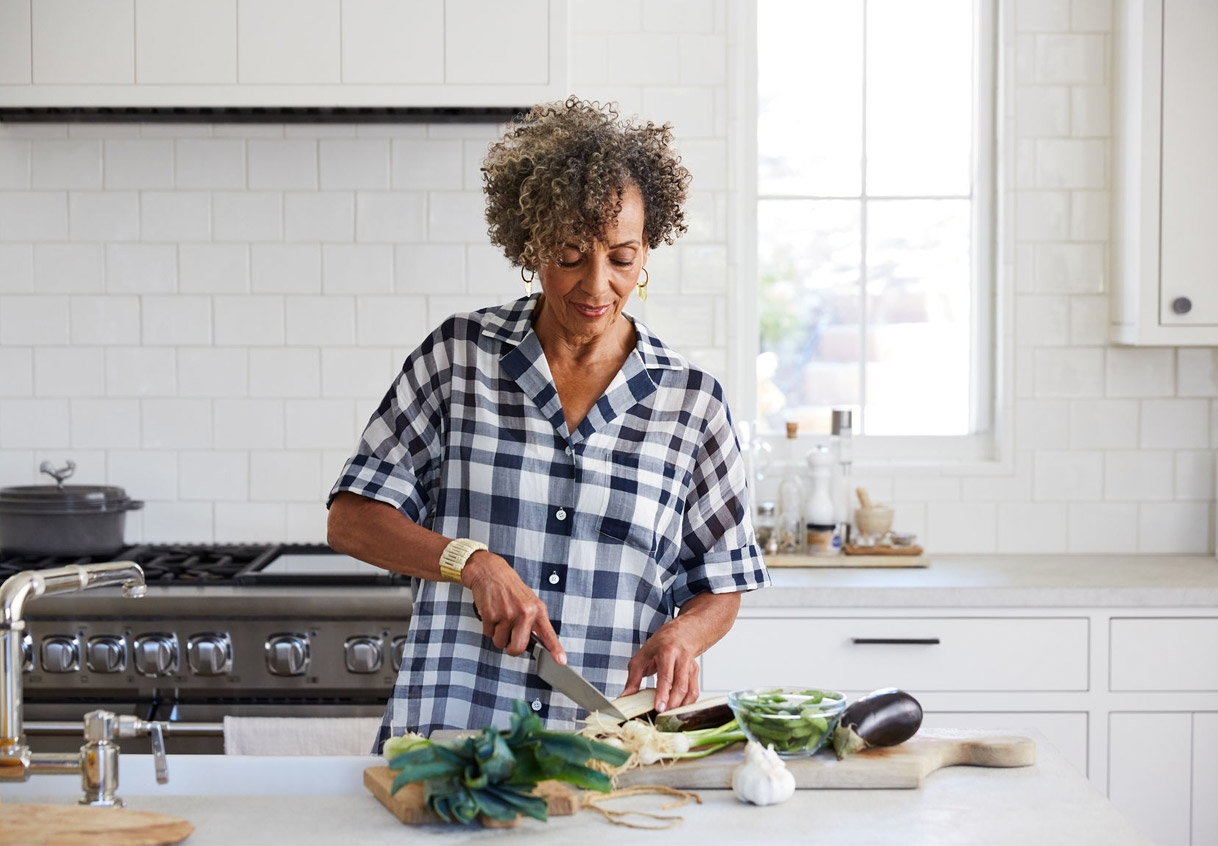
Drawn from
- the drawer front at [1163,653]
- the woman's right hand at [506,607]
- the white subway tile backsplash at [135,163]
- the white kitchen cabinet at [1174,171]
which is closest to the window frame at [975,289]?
the white kitchen cabinet at [1174,171]

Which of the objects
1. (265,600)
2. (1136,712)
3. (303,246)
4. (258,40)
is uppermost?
(258,40)

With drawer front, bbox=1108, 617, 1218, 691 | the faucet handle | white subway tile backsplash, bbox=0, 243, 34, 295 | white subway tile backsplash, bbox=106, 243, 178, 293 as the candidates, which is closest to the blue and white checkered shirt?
→ the faucet handle

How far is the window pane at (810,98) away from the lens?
11.7 ft

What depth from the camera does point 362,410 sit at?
343 centimetres

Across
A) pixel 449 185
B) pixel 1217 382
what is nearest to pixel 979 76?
pixel 1217 382

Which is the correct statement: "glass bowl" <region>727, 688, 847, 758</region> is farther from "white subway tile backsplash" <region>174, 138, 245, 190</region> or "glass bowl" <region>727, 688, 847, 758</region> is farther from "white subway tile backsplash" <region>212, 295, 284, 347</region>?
"white subway tile backsplash" <region>174, 138, 245, 190</region>

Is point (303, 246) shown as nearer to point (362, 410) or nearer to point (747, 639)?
point (362, 410)

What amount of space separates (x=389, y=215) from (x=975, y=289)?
66.3 inches

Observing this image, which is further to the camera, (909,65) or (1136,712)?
(909,65)

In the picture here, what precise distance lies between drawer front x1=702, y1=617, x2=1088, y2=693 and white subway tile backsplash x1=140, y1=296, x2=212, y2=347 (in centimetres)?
166

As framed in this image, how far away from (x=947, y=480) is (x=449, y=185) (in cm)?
162

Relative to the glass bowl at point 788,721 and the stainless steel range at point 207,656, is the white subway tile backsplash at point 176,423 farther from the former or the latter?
the glass bowl at point 788,721

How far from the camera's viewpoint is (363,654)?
274 cm

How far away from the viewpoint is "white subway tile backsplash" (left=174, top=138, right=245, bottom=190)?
11.1 ft
